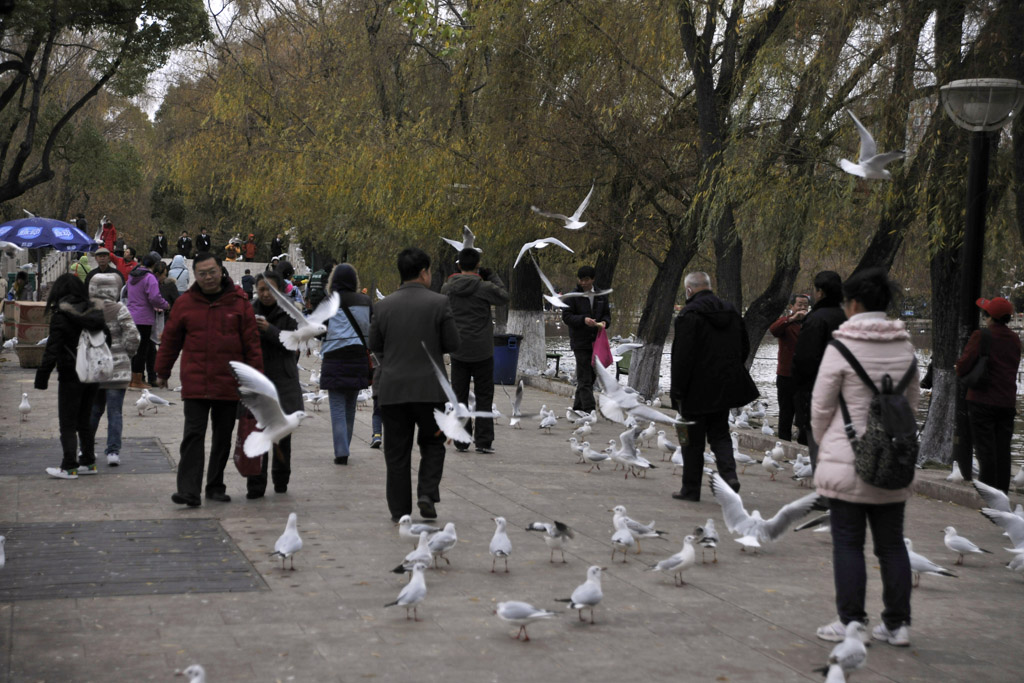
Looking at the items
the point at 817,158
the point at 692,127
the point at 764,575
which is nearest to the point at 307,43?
the point at 692,127

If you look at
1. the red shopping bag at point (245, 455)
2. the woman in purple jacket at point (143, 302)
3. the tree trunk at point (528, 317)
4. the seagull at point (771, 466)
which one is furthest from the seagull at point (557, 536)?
the tree trunk at point (528, 317)

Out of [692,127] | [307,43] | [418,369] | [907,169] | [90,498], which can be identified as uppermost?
[307,43]

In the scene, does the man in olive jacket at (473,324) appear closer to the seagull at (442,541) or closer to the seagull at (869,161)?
the seagull at (869,161)

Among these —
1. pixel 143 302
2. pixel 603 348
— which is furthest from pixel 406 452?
pixel 143 302

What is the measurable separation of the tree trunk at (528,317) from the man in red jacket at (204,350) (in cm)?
1428

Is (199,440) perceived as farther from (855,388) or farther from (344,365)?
(855,388)

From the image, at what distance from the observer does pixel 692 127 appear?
18.4 meters

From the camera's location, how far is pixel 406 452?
316 inches

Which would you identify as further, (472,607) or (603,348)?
(603,348)

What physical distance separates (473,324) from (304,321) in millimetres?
3076

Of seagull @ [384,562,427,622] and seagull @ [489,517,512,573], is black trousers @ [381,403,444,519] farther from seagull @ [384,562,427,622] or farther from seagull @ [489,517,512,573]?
seagull @ [384,562,427,622]

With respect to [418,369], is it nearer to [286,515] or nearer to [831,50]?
[286,515]

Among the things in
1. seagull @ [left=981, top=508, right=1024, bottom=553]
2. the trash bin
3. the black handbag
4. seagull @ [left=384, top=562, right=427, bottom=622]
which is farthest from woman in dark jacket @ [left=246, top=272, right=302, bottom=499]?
the trash bin

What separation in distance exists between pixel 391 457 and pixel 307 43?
23536 millimetres
